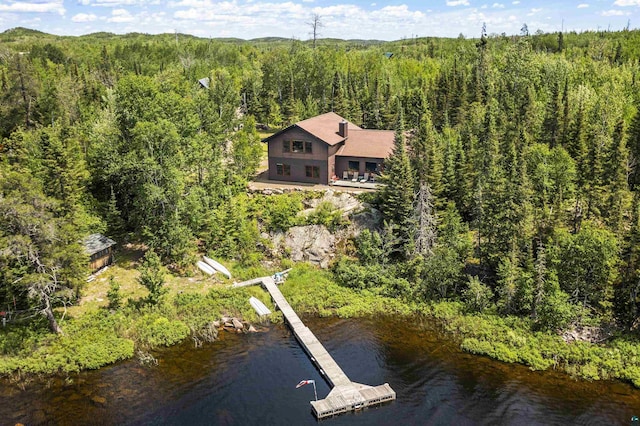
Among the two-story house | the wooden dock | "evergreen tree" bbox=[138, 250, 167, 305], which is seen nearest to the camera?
the wooden dock

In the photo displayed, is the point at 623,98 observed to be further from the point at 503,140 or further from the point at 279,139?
the point at 279,139

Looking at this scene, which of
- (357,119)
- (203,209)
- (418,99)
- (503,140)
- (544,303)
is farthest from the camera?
(357,119)

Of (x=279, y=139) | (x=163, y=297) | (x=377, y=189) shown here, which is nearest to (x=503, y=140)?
(x=377, y=189)

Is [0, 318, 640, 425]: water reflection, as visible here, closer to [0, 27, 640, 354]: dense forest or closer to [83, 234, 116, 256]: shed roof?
[0, 27, 640, 354]: dense forest

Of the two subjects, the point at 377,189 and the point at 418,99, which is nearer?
the point at 377,189

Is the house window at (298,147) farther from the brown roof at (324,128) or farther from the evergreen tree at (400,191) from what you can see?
the evergreen tree at (400,191)

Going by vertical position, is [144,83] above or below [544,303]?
above

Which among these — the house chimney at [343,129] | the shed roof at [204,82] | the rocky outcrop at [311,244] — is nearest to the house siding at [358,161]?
the house chimney at [343,129]

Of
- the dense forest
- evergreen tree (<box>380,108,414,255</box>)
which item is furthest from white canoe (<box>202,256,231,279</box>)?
evergreen tree (<box>380,108,414,255</box>)
